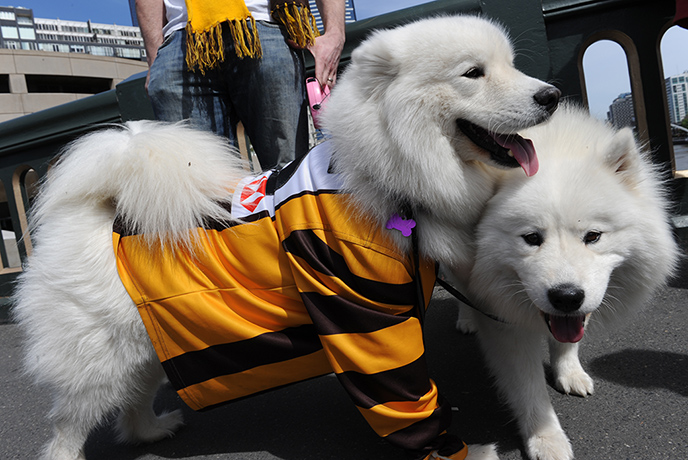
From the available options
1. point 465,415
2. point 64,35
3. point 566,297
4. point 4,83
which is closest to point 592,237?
point 566,297

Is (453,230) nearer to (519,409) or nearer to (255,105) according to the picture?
(519,409)

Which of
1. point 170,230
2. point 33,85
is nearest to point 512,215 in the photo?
point 170,230

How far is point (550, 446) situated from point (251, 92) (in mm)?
2085

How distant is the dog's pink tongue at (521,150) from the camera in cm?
171

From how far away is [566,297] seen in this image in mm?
1599

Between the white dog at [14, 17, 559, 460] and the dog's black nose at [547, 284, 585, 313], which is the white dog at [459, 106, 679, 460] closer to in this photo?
the dog's black nose at [547, 284, 585, 313]

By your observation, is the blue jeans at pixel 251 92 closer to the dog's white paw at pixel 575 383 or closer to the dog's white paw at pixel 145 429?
the dog's white paw at pixel 145 429

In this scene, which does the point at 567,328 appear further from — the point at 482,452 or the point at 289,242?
the point at 289,242

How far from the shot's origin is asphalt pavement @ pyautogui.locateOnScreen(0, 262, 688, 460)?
1980mm

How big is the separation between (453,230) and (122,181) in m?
1.34

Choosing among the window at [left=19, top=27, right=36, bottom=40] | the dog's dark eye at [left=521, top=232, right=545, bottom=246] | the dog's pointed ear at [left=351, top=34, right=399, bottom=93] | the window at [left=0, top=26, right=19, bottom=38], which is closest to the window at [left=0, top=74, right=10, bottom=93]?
the dog's pointed ear at [left=351, top=34, right=399, bottom=93]

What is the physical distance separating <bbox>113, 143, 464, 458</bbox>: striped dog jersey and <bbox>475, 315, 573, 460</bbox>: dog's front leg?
318mm

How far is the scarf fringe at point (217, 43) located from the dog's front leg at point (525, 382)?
1.67 metres

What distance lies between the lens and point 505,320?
75.7 inches
